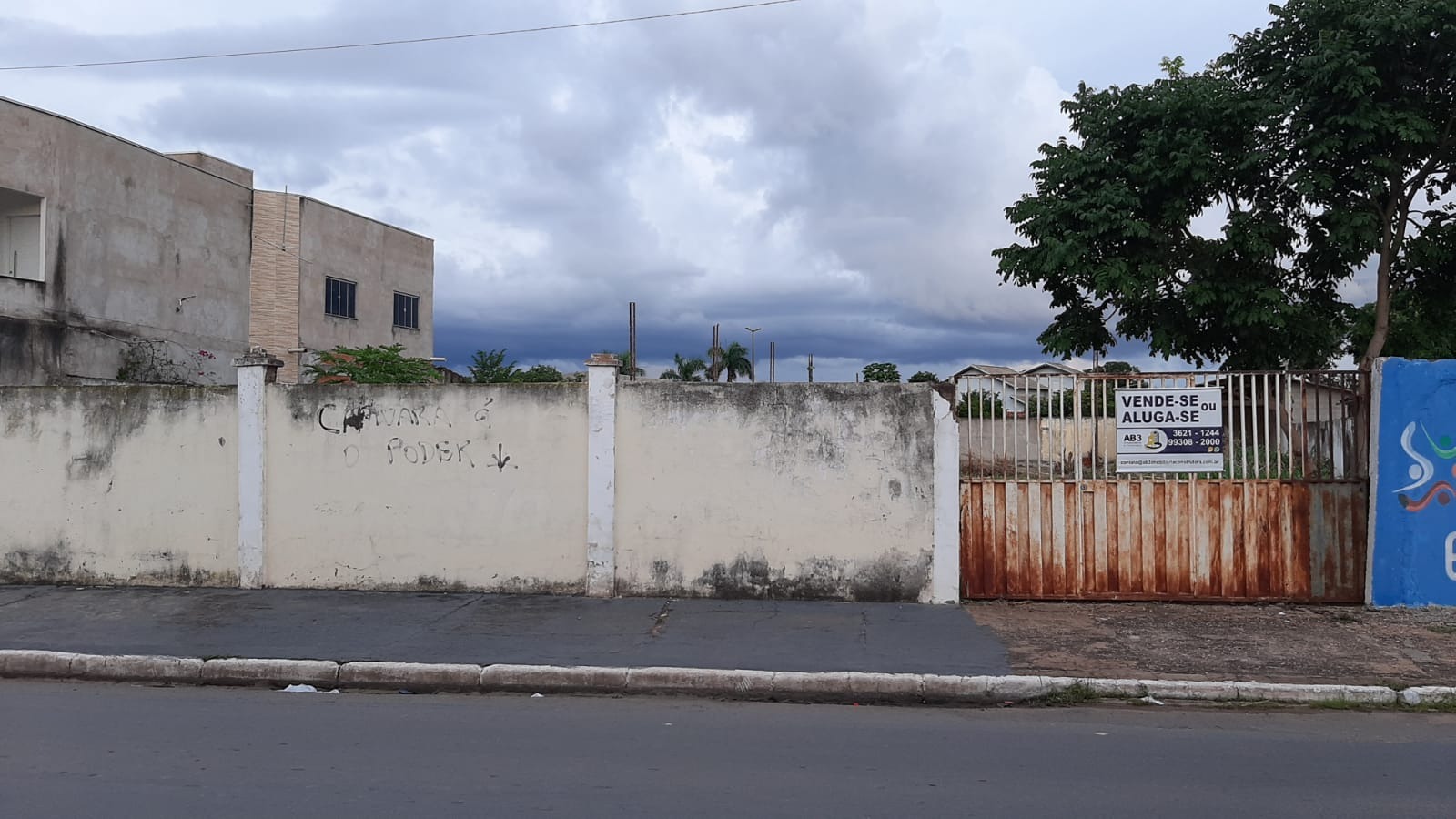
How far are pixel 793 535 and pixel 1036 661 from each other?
9.88ft

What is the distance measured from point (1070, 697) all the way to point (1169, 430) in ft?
12.4

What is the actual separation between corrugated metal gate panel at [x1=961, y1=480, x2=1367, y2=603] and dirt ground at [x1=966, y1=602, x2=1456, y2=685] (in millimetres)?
184


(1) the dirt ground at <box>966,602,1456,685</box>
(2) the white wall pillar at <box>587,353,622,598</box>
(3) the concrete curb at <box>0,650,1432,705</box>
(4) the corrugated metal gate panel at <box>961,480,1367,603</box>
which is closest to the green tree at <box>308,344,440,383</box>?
(2) the white wall pillar at <box>587,353,622,598</box>

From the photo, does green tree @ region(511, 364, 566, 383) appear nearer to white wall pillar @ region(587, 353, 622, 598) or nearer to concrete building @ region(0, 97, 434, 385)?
concrete building @ region(0, 97, 434, 385)

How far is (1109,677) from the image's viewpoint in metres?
7.23

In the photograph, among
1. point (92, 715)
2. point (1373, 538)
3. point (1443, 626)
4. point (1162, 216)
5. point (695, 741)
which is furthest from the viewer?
point (1162, 216)

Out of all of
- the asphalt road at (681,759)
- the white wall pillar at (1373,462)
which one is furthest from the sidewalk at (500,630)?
the white wall pillar at (1373,462)

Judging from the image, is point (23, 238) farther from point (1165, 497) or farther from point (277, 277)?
point (1165, 497)

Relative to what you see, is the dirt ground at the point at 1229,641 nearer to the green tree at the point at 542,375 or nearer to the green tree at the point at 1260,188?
the green tree at the point at 1260,188

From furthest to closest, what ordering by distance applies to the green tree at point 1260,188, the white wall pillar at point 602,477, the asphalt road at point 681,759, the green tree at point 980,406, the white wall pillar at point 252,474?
the green tree at point 1260,188 < the white wall pillar at point 252,474 < the white wall pillar at point 602,477 < the green tree at point 980,406 < the asphalt road at point 681,759

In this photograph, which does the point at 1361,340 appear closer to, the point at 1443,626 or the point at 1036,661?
the point at 1443,626

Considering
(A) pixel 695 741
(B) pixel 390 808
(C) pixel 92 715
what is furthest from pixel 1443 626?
(C) pixel 92 715

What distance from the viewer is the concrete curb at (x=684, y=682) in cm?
698

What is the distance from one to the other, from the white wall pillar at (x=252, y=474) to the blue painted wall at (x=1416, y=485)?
1050cm
